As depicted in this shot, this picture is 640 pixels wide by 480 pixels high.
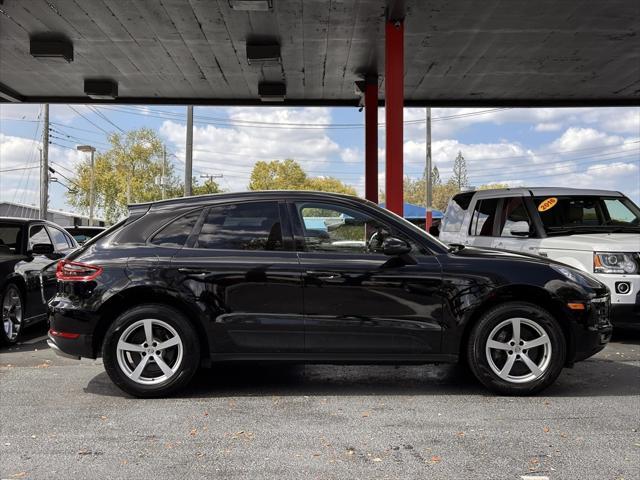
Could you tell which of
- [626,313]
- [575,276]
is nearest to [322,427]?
[575,276]

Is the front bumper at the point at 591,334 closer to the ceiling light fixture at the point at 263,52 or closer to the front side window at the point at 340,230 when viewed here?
the front side window at the point at 340,230

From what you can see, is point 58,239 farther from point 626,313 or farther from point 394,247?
point 626,313

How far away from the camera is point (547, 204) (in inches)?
307

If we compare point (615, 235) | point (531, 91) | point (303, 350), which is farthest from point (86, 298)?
point (531, 91)

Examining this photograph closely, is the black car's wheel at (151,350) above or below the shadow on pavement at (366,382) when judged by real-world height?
above

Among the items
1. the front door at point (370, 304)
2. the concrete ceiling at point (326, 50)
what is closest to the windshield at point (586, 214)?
the concrete ceiling at point (326, 50)

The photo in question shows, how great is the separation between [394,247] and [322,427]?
157cm

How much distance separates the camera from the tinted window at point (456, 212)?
8969 mm

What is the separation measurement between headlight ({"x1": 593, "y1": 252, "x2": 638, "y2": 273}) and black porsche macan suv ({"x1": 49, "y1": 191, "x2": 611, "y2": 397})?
1.90m

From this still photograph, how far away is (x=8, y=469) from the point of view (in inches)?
134

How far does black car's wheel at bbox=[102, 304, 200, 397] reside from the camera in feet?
15.6

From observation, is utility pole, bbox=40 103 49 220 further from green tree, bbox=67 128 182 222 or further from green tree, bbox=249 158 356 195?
green tree, bbox=249 158 356 195

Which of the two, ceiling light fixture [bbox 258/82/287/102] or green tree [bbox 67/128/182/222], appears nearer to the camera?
ceiling light fixture [bbox 258/82/287/102]

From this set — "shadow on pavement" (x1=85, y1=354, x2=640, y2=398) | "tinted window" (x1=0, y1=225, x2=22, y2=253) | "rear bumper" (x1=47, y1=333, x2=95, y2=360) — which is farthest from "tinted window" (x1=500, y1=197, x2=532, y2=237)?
"tinted window" (x1=0, y1=225, x2=22, y2=253)
